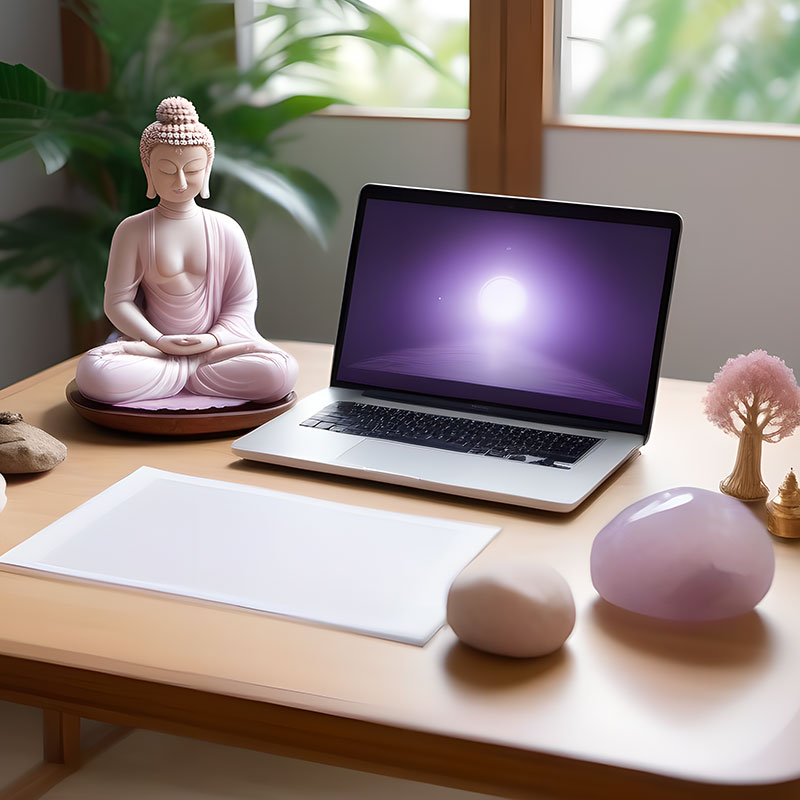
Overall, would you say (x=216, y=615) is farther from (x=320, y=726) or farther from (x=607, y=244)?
→ (x=607, y=244)

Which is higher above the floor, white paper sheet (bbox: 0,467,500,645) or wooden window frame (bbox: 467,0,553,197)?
wooden window frame (bbox: 467,0,553,197)

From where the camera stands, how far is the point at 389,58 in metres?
2.54

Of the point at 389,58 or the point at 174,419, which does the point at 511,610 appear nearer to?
the point at 174,419

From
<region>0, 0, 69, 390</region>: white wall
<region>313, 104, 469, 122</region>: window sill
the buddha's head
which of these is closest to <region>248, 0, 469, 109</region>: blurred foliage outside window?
<region>313, 104, 469, 122</region>: window sill

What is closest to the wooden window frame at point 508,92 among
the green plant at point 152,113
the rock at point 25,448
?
the green plant at point 152,113

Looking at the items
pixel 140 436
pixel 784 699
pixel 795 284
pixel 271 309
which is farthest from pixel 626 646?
pixel 271 309

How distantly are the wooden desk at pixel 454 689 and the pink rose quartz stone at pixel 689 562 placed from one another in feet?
0.05

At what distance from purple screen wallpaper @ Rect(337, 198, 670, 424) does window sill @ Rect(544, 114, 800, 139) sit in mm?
1229

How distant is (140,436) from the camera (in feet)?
3.95

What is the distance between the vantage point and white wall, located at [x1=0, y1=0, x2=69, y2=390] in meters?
2.55

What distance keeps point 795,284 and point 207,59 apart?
1.37m

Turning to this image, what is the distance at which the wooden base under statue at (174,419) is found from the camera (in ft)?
3.86

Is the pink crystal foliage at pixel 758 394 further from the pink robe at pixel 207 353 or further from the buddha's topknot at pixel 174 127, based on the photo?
the buddha's topknot at pixel 174 127

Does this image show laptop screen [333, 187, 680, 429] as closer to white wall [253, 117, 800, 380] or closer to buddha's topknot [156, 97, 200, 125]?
buddha's topknot [156, 97, 200, 125]
